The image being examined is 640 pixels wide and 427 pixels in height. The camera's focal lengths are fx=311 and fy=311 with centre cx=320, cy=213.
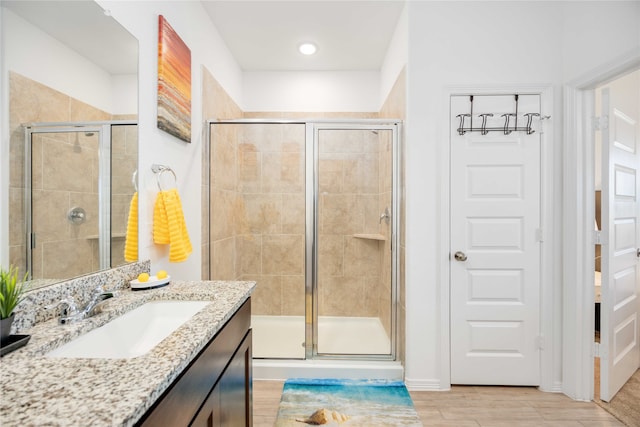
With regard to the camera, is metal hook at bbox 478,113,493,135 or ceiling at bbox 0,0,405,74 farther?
metal hook at bbox 478,113,493,135

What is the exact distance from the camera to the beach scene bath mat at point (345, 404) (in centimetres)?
178

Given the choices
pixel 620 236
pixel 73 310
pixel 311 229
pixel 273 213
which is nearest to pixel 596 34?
pixel 620 236

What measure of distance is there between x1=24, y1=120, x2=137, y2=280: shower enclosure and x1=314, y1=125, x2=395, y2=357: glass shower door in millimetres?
1348

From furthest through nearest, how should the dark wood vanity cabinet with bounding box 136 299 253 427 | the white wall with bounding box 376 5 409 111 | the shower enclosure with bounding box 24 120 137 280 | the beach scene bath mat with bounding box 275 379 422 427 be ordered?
1. the white wall with bounding box 376 5 409 111
2. the beach scene bath mat with bounding box 275 379 422 427
3. the shower enclosure with bounding box 24 120 137 280
4. the dark wood vanity cabinet with bounding box 136 299 253 427

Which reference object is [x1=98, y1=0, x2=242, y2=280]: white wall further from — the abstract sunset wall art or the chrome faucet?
the chrome faucet

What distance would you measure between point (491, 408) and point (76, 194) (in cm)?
246

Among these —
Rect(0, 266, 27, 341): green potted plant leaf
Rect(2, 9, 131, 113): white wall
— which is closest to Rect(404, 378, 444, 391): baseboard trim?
Rect(0, 266, 27, 341): green potted plant leaf

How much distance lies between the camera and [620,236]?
6.59 ft

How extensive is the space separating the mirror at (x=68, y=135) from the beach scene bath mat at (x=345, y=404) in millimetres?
1334

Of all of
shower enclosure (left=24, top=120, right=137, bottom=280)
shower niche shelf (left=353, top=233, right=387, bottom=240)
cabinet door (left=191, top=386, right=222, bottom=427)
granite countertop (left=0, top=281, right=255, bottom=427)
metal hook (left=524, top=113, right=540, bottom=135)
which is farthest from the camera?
shower niche shelf (left=353, top=233, right=387, bottom=240)

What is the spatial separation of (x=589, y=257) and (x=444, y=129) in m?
1.22

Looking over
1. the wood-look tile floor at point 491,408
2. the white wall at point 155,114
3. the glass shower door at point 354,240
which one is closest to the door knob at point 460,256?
the glass shower door at point 354,240

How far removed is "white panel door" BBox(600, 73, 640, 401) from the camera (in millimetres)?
1918

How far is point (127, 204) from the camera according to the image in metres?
1.42
